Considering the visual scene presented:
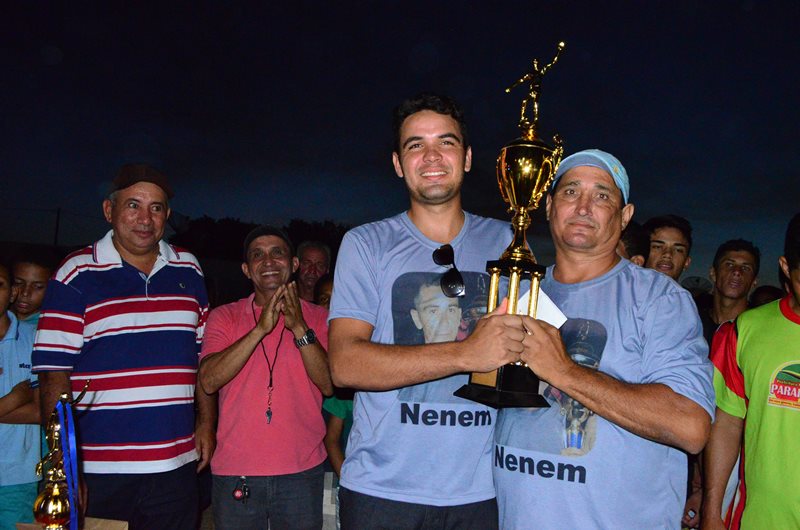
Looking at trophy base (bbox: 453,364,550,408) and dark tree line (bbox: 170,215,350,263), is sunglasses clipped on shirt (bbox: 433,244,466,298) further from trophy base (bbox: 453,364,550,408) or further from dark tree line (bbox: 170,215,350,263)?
dark tree line (bbox: 170,215,350,263)

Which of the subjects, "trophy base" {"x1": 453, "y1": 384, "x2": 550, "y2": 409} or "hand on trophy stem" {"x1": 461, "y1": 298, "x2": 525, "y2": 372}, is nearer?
"hand on trophy stem" {"x1": 461, "y1": 298, "x2": 525, "y2": 372}

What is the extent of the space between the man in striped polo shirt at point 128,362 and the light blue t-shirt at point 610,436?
211cm

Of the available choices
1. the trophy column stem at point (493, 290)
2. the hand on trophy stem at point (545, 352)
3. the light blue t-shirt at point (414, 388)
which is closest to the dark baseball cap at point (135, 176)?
the light blue t-shirt at point (414, 388)

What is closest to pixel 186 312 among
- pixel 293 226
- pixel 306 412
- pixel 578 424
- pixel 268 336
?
pixel 268 336

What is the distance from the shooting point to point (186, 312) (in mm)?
3740

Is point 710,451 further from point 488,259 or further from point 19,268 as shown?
point 19,268

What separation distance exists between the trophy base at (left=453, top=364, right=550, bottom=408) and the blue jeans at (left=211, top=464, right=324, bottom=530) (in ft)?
6.35

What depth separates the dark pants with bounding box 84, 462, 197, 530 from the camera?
3.36 m

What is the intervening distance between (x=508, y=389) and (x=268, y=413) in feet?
6.92

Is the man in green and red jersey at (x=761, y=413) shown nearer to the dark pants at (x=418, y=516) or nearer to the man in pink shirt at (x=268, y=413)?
the dark pants at (x=418, y=516)

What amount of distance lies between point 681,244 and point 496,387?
10.3 feet

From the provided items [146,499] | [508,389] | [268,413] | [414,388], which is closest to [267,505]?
[268,413]

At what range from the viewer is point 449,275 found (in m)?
2.59

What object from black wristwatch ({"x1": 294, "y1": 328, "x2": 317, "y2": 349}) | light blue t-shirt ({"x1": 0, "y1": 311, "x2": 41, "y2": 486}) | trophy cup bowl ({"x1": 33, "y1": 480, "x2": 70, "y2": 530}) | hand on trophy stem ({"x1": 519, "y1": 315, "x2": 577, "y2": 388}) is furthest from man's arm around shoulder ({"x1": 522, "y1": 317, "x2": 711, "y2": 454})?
light blue t-shirt ({"x1": 0, "y1": 311, "x2": 41, "y2": 486})
